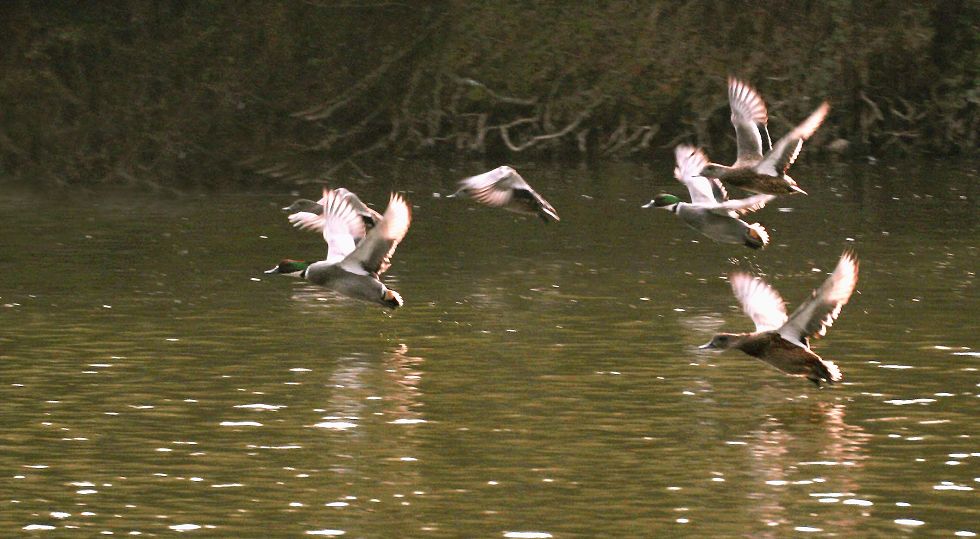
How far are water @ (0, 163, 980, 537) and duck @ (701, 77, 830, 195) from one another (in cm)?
137

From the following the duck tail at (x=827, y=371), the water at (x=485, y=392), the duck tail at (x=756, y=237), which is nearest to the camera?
the water at (x=485, y=392)

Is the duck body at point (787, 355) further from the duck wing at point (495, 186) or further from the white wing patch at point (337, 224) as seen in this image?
the duck wing at point (495, 186)

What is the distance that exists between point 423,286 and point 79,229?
846 cm

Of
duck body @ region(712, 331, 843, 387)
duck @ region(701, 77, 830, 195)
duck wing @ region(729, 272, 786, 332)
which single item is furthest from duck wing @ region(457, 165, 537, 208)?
duck body @ region(712, 331, 843, 387)

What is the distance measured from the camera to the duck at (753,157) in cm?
2133

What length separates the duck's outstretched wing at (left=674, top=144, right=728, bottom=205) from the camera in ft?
72.1

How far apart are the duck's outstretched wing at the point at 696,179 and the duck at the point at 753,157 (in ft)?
0.55

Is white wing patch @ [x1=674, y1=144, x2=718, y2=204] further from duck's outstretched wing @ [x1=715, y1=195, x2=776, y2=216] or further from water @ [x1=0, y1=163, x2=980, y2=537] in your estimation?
water @ [x1=0, y1=163, x2=980, y2=537]

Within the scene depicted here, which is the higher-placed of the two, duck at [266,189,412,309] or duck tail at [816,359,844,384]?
duck at [266,189,412,309]

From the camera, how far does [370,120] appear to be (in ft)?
148

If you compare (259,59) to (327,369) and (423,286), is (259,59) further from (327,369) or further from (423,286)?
(327,369)

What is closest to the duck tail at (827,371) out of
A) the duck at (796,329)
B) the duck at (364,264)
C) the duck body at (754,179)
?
the duck at (796,329)

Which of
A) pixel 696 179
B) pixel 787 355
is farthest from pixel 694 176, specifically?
pixel 787 355

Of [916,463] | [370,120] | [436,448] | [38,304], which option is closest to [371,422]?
[436,448]
